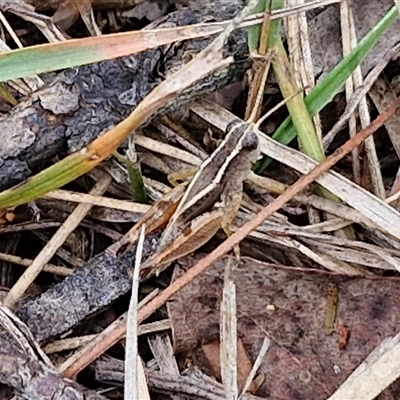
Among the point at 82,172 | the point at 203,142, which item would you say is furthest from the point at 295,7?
the point at 82,172

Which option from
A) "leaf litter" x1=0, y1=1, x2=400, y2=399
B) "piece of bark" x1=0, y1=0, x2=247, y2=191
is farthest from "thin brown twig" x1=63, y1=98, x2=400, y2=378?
"piece of bark" x1=0, y1=0, x2=247, y2=191

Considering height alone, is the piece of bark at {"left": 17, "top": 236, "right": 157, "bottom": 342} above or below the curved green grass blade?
below

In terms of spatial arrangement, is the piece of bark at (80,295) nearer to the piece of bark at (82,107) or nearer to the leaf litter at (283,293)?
the leaf litter at (283,293)

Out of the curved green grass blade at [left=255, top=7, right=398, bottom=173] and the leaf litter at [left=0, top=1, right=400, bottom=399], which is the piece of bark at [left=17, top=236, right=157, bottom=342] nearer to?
the leaf litter at [left=0, top=1, right=400, bottom=399]

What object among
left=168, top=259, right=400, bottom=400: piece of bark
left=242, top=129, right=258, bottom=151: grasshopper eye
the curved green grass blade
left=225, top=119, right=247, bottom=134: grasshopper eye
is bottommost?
left=168, top=259, right=400, bottom=400: piece of bark

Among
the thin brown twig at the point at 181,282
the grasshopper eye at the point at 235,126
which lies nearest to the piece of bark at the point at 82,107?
the grasshopper eye at the point at 235,126
